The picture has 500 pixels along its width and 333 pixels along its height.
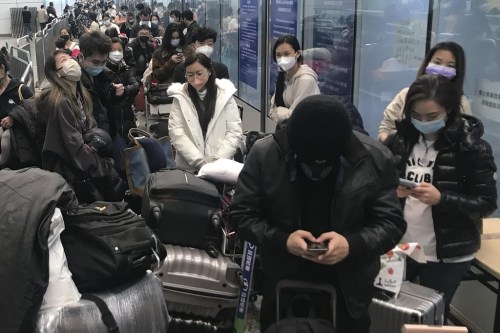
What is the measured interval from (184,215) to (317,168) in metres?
1.16

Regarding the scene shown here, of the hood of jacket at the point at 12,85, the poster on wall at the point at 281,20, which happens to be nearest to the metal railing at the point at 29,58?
the hood of jacket at the point at 12,85

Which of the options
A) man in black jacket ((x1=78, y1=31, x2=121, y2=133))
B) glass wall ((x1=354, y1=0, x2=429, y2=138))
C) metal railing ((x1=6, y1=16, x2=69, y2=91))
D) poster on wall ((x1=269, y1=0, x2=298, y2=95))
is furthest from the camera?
metal railing ((x1=6, y1=16, x2=69, y2=91))

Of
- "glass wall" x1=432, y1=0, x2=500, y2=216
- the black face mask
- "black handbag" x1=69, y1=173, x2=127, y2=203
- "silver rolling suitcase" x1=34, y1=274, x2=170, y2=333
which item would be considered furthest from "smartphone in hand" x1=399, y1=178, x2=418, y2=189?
"black handbag" x1=69, y1=173, x2=127, y2=203

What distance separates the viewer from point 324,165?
191 cm

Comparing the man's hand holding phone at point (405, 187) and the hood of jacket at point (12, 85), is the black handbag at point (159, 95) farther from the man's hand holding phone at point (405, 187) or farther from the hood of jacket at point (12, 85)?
the man's hand holding phone at point (405, 187)

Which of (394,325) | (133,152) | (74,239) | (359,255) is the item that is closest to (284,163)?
(359,255)

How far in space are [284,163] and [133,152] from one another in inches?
78.4

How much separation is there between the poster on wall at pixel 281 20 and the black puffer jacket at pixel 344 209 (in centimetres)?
419

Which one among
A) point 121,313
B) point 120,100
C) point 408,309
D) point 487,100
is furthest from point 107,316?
point 487,100

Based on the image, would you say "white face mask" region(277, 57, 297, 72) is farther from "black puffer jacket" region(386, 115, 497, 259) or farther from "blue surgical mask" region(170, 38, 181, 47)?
"blue surgical mask" region(170, 38, 181, 47)

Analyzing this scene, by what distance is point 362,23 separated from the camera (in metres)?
4.59

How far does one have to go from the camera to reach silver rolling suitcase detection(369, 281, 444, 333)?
2471 millimetres

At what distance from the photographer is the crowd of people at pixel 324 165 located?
1.93 m

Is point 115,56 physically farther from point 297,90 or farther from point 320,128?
point 320,128
